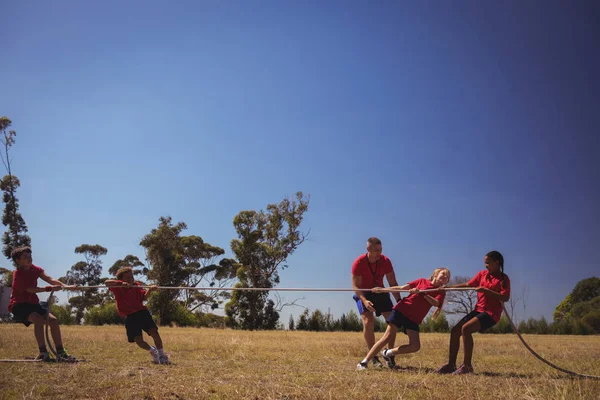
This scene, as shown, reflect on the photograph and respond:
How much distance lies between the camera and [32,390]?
524cm

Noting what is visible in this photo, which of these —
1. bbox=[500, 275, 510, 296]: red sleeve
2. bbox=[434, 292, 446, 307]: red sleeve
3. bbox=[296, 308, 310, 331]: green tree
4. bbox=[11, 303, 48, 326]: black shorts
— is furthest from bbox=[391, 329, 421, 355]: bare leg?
bbox=[296, 308, 310, 331]: green tree

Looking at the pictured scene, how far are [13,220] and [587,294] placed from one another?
4744 cm

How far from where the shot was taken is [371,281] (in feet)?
28.5

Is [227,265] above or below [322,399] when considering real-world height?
above

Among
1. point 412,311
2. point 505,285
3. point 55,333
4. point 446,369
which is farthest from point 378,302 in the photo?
point 55,333

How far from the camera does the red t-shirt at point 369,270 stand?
8609 millimetres

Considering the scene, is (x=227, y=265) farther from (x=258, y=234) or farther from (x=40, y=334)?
(x=40, y=334)

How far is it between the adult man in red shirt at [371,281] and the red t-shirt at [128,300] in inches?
159

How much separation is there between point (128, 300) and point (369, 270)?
14.8 ft

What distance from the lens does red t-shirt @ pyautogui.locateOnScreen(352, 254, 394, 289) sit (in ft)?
28.2

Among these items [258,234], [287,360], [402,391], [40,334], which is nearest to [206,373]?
[287,360]

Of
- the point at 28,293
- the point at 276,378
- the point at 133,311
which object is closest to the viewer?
the point at 276,378

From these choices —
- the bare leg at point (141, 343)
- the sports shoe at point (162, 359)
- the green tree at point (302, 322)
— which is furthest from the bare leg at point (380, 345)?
the green tree at point (302, 322)

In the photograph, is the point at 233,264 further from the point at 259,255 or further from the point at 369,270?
the point at 369,270
